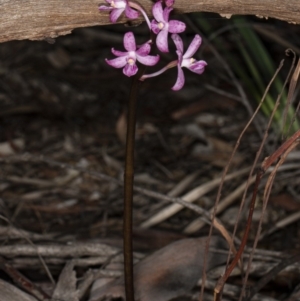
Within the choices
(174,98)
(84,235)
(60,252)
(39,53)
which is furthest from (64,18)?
(39,53)

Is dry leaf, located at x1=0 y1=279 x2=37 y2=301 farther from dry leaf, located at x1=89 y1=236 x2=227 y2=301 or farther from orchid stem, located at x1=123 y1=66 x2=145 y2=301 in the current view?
orchid stem, located at x1=123 y1=66 x2=145 y2=301

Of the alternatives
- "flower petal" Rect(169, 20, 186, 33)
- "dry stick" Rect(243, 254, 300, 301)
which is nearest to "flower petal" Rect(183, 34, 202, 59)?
"flower petal" Rect(169, 20, 186, 33)

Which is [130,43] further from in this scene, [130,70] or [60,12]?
[60,12]

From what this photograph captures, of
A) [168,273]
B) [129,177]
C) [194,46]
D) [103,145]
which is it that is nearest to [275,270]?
[168,273]

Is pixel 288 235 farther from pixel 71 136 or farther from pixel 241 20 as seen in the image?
pixel 71 136

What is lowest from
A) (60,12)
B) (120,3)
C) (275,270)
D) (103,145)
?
(275,270)

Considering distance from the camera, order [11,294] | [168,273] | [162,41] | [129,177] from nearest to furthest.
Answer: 1. [162,41]
2. [129,177]
3. [11,294]
4. [168,273]
